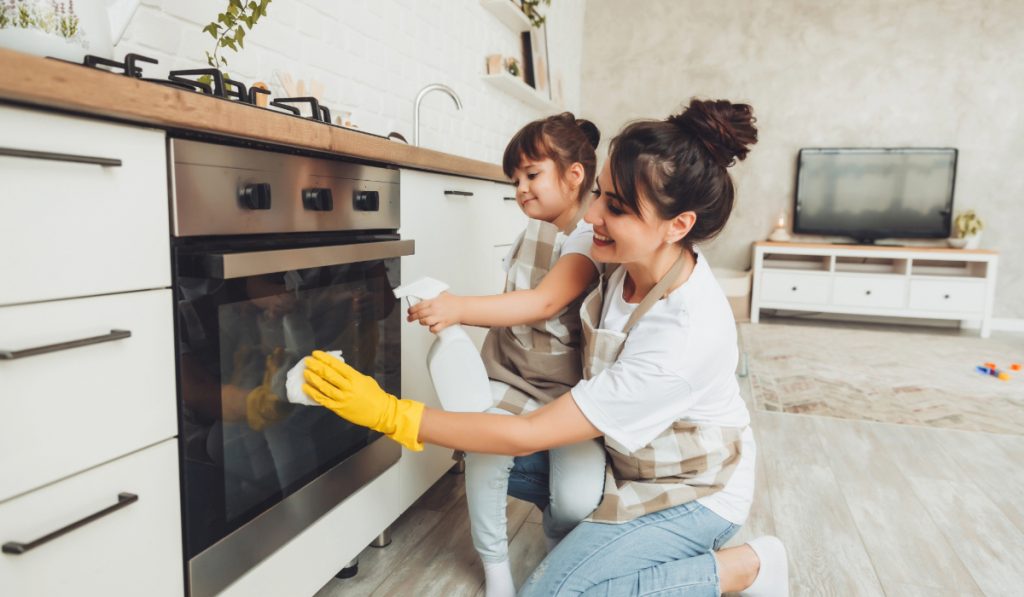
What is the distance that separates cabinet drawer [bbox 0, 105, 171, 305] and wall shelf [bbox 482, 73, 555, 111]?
2494 millimetres

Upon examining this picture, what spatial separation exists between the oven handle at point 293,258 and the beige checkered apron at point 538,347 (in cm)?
27

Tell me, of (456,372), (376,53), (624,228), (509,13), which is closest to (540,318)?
(456,372)

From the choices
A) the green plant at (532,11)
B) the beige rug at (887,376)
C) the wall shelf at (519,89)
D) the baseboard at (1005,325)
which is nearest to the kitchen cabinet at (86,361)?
the beige rug at (887,376)

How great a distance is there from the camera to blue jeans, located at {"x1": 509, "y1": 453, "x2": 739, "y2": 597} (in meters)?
1.07

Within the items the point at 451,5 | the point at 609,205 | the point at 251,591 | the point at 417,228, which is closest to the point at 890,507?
the point at 609,205

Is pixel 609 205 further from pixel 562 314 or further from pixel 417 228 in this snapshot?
pixel 417 228

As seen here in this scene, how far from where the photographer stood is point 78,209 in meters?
0.67

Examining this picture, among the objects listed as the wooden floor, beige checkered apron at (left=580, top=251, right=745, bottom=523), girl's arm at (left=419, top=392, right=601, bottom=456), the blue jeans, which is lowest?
the wooden floor

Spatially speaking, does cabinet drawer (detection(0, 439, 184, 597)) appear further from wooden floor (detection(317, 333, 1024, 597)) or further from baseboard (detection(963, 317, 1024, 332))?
baseboard (detection(963, 317, 1024, 332))

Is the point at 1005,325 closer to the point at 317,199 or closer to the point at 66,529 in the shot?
the point at 317,199

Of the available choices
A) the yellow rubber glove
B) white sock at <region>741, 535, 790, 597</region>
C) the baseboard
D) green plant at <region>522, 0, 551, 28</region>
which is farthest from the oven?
the baseboard

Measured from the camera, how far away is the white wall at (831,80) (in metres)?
4.55

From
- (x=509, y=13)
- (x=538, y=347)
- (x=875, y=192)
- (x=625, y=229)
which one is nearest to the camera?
(x=625, y=229)

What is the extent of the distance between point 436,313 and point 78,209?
60cm
